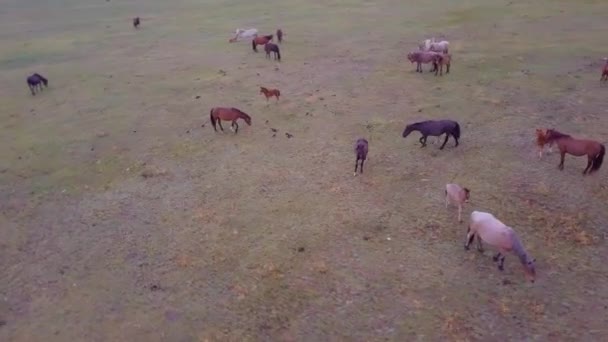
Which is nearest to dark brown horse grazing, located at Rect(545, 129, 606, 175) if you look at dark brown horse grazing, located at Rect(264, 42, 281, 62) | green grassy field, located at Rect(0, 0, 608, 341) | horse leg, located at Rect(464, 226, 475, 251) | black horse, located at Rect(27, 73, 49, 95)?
green grassy field, located at Rect(0, 0, 608, 341)

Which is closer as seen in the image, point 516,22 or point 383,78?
point 383,78

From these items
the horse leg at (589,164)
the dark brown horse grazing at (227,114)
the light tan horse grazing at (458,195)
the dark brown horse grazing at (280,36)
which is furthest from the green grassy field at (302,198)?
the dark brown horse grazing at (280,36)

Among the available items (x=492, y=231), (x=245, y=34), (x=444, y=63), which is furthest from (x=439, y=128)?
(x=245, y=34)

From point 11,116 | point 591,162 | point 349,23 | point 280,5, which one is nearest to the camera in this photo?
point 591,162

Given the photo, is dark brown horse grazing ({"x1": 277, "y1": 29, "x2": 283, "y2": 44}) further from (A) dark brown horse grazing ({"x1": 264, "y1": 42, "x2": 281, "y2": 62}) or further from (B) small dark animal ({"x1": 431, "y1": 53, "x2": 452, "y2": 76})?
(B) small dark animal ({"x1": 431, "y1": 53, "x2": 452, "y2": 76})

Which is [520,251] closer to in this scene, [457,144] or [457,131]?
[457,131]

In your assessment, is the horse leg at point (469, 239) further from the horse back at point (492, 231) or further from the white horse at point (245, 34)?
the white horse at point (245, 34)

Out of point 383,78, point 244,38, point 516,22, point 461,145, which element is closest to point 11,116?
point 244,38

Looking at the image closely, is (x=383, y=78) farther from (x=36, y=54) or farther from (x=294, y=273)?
(x=36, y=54)
